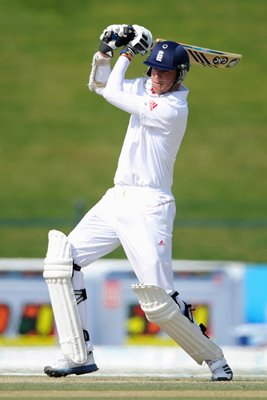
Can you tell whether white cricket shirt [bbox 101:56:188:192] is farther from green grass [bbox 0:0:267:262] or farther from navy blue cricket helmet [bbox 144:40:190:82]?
green grass [bbox 0:0:267:262]

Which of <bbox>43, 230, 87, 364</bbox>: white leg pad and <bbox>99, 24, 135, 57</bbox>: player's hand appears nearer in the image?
<bbox>43, 230, 87, 364</bbox>: white leg pad

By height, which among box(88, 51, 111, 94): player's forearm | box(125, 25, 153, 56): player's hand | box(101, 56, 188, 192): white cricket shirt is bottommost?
box(101, 56, 188, 192): white cricket shirt

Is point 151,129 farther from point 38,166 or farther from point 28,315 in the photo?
point 38,166

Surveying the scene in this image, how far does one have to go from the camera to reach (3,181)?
65.4 feet

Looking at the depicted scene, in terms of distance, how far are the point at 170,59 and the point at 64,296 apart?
1463 millimetres

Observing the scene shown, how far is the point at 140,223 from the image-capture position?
7.28 metres

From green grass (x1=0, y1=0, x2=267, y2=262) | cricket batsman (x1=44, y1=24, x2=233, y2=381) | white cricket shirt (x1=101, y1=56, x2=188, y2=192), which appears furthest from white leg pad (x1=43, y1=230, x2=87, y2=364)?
green grass (x1=0, y1=0, x2=267, y2=262)

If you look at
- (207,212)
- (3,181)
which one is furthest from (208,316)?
(3,181)

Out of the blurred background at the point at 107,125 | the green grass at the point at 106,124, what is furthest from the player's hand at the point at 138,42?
the green grass at the point at 106,124

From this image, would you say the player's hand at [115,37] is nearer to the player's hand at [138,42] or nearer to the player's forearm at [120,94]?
the player's hand at [138,42]
